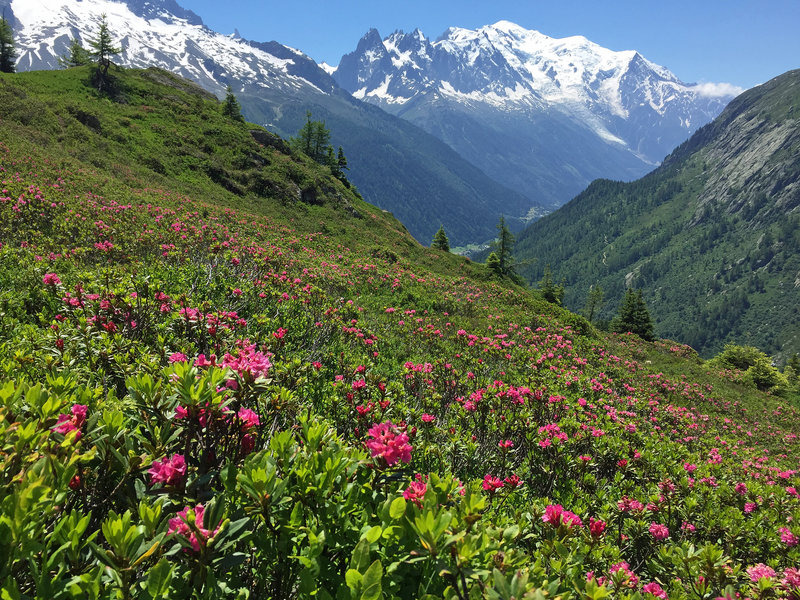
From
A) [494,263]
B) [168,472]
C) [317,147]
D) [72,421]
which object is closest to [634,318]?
[494,263]

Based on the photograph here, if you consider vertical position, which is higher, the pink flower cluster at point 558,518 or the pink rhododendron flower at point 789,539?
the pink flower cluster at point 558,518

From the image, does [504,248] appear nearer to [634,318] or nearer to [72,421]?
[634,318]

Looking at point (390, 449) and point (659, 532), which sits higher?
point (390, 449)

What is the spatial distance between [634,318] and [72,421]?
156 ft

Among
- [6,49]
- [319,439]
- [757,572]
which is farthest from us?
[6,49]

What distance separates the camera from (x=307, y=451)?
6.65 feet

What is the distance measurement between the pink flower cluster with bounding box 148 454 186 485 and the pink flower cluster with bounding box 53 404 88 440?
15.7 inches

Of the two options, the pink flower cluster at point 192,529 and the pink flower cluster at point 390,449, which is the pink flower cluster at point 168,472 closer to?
the pink flower cluster at point 192,529

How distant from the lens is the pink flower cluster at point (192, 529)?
4.66ft

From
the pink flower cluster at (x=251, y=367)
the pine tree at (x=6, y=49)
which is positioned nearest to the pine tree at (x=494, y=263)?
the pink flower cluster at (x=251, y=367)

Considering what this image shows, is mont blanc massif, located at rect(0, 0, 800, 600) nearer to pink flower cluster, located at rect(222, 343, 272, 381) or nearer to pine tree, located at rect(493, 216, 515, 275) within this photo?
pink flower cluster, located at rect(222, 343, 272, 381)

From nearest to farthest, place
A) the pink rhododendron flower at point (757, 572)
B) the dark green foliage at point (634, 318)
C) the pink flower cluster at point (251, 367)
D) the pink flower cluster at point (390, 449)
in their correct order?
the pink flower cluster at point (390, 449)
the pink flower cluster at point (251, 367)
the pink rhododendron flower at point (757, 572)
the dark green foliage at point (634, 318)

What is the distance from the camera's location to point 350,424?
15.0 feet

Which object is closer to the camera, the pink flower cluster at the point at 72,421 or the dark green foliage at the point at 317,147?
the pink flower cluster at the point at 72,421
